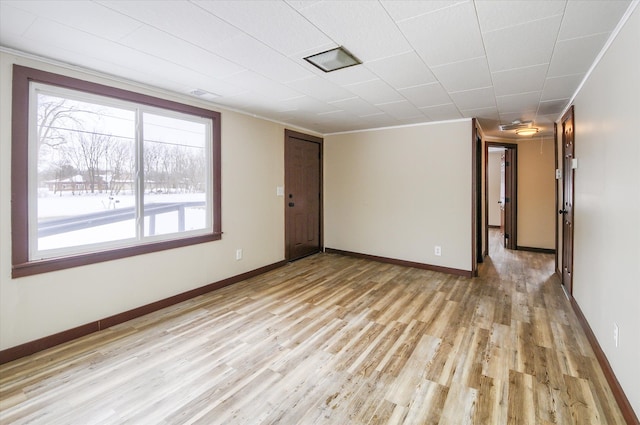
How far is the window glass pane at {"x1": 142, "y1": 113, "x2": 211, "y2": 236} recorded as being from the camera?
10.7ft

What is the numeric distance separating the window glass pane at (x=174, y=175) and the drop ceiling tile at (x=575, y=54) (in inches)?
143

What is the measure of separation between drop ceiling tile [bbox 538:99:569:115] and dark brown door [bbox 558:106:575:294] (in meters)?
0.11

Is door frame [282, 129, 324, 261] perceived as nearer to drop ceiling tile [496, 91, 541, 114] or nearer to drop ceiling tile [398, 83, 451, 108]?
drop ceiling tile [398, 83, 451, 108]

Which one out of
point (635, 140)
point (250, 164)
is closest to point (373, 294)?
point (250, 164)

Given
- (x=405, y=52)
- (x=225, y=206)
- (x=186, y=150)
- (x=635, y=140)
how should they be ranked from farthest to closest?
(x=225, y=206) → (x=186, y=150) → (x=405, y=52) → (x=635, y=140)

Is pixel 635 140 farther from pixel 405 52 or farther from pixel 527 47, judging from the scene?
pixel 405 52

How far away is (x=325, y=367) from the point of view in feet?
7.39

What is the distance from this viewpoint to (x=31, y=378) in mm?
2121

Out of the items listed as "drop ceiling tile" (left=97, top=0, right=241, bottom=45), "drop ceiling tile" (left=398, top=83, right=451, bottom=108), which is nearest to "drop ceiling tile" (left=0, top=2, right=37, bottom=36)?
"drop ceiling tile" (left=97, top=0, right=241, bottom=45)

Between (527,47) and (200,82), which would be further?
(200,82)

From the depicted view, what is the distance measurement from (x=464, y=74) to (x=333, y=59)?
1.26m

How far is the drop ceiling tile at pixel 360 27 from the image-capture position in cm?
178

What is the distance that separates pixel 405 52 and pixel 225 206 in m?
2.83

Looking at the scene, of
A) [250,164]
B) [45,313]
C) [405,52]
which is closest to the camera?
[405,52]
